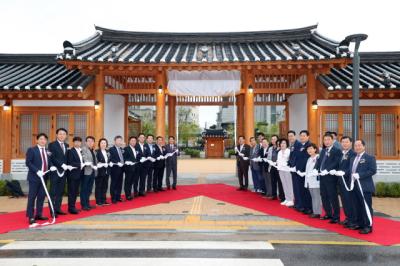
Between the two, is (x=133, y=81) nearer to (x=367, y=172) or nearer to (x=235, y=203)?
(x=235, y=203)

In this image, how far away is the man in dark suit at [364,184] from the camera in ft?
19.3

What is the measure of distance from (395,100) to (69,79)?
1137 centimetres

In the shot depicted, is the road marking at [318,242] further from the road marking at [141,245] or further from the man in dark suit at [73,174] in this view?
the man in dark suit at [73,174]

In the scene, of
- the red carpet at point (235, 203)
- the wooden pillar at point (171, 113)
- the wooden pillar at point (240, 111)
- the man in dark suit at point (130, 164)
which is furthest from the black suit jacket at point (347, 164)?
the wooden pillar at point (171, 113)

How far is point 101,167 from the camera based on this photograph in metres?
8.30

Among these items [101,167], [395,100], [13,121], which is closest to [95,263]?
[101,167]

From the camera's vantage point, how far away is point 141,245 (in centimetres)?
518

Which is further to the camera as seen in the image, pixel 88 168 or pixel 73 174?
pixel 88 168

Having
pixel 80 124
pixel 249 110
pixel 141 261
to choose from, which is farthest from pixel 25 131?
pixel 141 261

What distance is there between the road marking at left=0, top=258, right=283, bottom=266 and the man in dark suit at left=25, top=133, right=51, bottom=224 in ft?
7.60

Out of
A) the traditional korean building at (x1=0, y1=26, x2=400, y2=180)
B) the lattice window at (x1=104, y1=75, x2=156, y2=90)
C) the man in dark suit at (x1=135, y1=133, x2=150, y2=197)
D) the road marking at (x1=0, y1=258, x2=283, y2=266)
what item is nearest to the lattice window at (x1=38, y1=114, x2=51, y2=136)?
the traditional korean building at (x1=0, y1=26, x2=400, y2=180)

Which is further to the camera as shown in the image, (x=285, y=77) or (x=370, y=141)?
(x=285, y=77)

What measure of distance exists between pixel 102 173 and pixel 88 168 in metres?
0.51

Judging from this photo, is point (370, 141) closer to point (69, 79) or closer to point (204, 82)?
point (204, 82)
